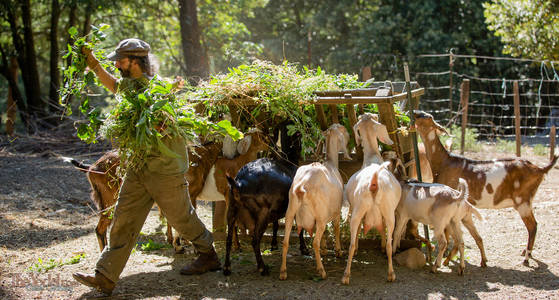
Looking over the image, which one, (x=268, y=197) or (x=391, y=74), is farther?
(x=391, y=74)

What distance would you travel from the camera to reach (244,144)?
650cm

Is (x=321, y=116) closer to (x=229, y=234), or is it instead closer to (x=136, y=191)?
(x=229, y=234)

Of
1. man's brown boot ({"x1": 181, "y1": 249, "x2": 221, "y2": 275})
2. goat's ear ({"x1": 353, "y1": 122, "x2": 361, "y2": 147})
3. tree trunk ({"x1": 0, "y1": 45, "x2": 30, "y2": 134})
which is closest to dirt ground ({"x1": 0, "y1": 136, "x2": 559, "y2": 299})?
man's brown boot ({"x1": 181, "y1": 249, "x2": 221, "y2": 275})

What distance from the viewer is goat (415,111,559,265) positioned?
6.13 m

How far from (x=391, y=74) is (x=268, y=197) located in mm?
14057

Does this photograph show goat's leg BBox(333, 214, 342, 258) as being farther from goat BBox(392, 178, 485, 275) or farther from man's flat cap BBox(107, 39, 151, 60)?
man's flat cap BBox(107, 39, 151, 60)

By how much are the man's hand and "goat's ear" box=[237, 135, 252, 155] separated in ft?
6.54

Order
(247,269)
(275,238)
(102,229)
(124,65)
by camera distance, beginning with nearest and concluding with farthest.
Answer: (124,65) < (247,269) < (102,229) < (275,238)

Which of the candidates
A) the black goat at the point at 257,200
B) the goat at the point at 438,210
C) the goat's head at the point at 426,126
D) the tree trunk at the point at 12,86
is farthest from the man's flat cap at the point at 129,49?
the tree trunk at the point at 12,86

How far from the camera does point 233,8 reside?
17797 mm

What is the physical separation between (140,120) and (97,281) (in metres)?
1.52

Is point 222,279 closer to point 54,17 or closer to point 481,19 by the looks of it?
point 54,17

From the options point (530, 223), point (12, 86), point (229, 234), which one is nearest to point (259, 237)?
point (229, 234)

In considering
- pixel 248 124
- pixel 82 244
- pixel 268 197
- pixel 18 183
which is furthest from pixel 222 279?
pixel 18 183
